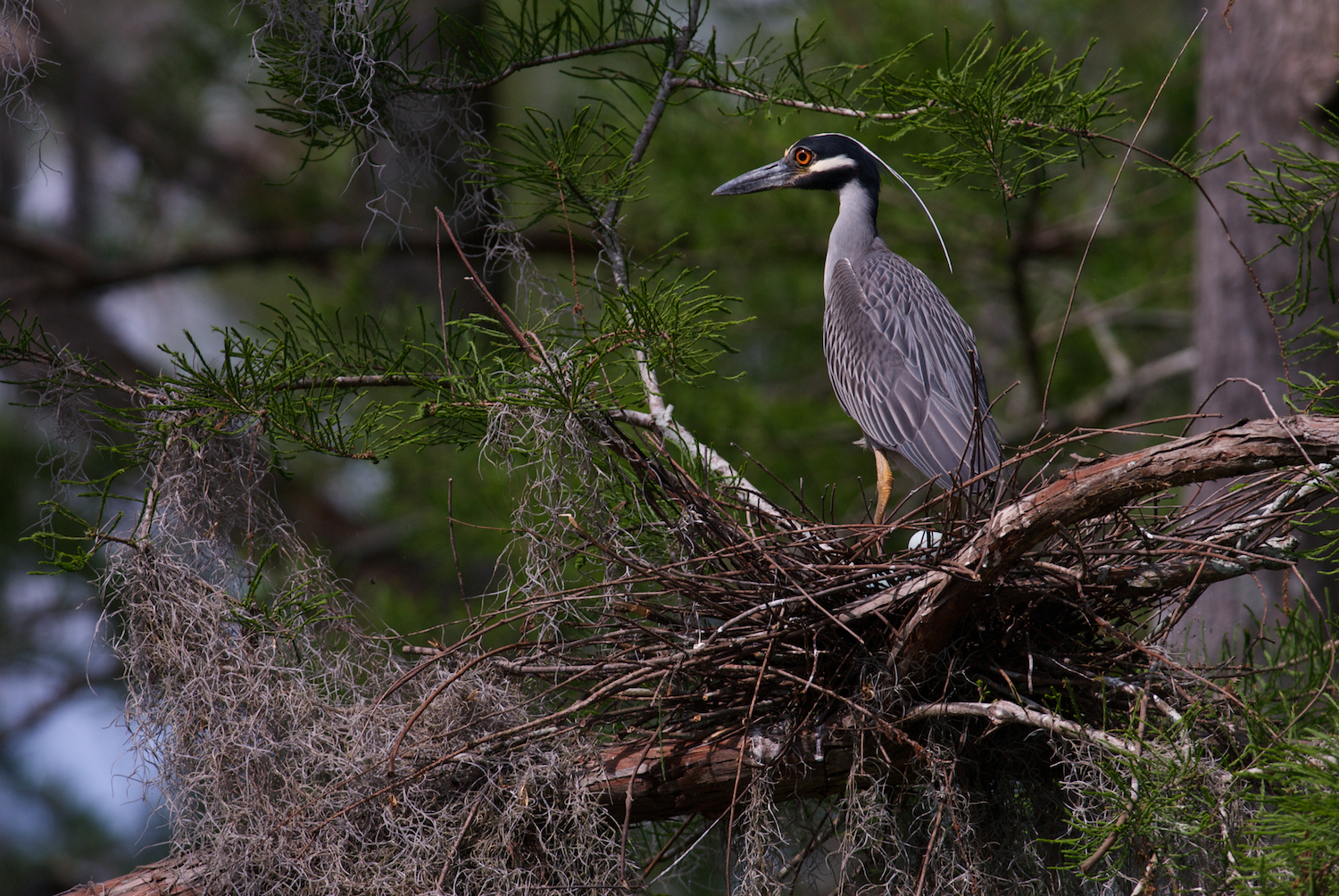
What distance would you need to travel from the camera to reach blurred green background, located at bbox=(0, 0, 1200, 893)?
5.56 meters

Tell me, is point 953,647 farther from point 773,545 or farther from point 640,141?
point 640,141

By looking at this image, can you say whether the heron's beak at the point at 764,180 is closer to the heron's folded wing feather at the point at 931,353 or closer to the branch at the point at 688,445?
the heron's folded wing feather at the point at 931,353

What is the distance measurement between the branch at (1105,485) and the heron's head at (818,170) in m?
1.91

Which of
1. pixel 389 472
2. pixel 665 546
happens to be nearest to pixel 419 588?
pixel 389 472

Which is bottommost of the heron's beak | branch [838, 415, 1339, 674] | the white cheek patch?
branch [838, 415, 1339, 674]

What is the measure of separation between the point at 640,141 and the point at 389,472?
4.01m

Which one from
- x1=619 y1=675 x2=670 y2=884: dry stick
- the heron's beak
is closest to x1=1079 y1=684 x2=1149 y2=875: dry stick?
x1=619 y1=675 x2=670 y2=884: dry stick

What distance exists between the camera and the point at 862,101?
239 centimetres

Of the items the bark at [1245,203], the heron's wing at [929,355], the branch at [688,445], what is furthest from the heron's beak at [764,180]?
the bark at [1245,203]

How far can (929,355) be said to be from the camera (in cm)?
314

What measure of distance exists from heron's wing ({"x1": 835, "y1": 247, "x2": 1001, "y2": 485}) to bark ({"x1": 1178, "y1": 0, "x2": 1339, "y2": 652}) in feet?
3.81

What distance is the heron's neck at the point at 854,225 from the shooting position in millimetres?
3557

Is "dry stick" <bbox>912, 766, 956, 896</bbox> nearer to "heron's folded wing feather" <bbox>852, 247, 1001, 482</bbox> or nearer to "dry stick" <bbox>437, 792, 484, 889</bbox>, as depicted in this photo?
"dry stick" <bbox>437, 792, 484, 889</bbox>

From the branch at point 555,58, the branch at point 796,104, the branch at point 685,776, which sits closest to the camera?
the branch at point 685,776
